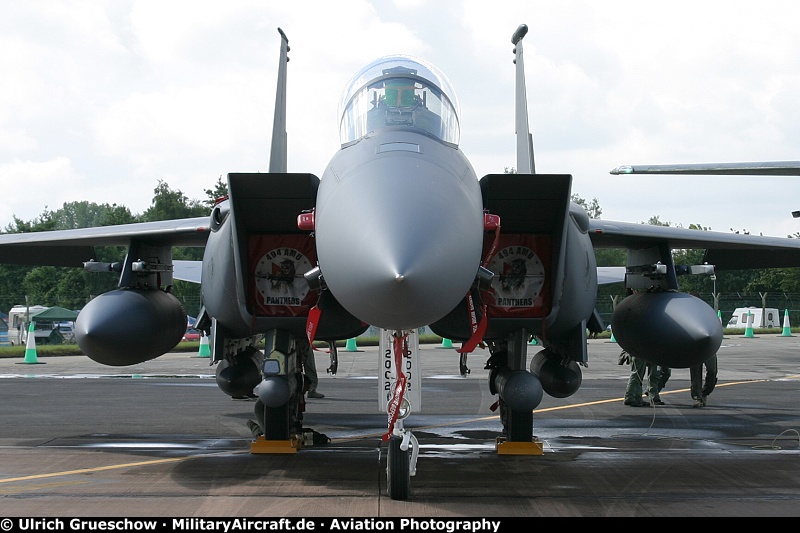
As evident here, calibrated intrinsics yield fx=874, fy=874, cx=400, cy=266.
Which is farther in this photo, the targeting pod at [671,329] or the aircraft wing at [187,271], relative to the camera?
the aircraft wing at [187,271]

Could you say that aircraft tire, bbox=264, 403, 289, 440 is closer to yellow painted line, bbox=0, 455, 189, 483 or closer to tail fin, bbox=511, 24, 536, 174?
yellow painted line, bbox=0, 455, 189, 483

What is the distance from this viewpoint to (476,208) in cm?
564

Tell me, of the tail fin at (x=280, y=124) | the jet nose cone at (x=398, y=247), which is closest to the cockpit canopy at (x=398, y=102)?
the jet nose cone at (x=398, y=247)

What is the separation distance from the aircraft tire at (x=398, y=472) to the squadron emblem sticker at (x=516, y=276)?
1.75 m

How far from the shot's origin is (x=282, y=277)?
7.43m

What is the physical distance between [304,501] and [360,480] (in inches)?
39.3

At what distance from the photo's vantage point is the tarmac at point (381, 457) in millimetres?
6309

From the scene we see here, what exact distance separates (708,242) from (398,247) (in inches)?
251

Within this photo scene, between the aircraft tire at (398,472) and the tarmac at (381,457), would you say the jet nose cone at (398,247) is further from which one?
the tarmac at (381,457)

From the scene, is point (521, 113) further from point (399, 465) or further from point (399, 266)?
point (399, 266)
